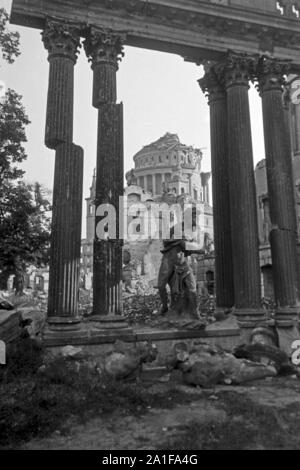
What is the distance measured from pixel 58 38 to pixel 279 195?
7.20 meters

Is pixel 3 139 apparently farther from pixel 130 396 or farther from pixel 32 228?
pixel 130 396

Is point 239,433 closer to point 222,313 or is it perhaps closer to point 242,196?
point 222,313

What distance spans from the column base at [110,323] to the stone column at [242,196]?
3077mm

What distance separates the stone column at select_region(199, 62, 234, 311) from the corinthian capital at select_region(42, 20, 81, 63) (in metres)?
4.40

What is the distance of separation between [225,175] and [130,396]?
7.42 metres

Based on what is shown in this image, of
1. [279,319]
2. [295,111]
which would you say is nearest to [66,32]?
[279,319]

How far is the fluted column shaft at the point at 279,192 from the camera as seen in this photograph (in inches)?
385

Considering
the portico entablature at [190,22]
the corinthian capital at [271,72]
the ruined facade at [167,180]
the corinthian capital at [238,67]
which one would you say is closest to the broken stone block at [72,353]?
the portico entablature at [190,22]

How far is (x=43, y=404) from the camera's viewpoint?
514 cm

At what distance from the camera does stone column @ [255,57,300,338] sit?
9.73 meters

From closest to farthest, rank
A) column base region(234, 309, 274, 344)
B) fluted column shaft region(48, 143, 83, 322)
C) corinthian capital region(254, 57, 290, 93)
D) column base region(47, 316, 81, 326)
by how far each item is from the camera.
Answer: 1. column base region(47, 316, 81, 326)
2. fluted column shaft region(48, 143, 83, 322)
3. column base region(234, 309, 274, 344)
4. corinthian capital region(254, 57, 290, 93)

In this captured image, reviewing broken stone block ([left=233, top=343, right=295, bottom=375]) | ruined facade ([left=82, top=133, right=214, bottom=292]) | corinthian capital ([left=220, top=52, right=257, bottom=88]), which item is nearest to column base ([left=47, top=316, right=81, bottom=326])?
broken stone block ([left=233, top=343, right=295, bottom=375])

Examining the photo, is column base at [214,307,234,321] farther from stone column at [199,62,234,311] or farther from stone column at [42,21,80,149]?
stone column at [42,21,80,149]

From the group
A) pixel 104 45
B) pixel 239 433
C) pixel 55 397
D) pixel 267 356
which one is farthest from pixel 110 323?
pixel 104 45
